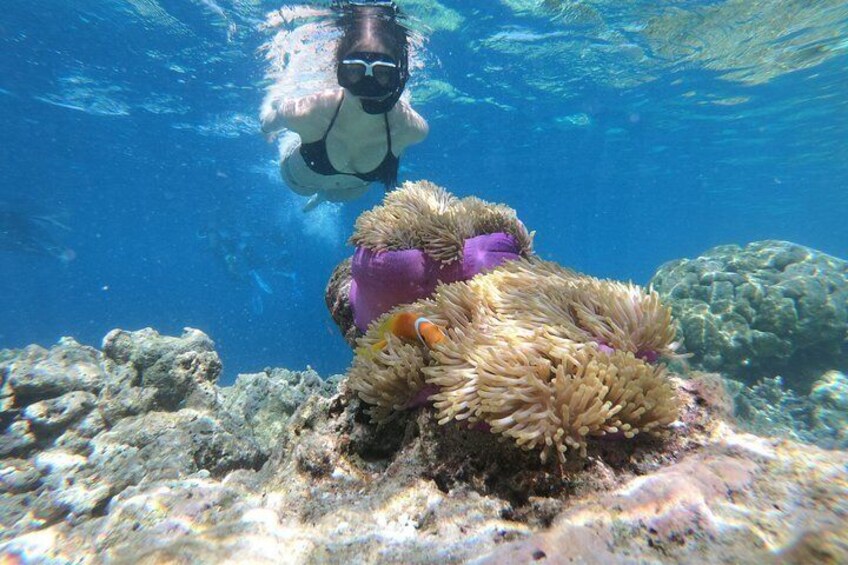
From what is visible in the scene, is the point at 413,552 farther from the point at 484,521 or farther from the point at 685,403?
the point at 685,403

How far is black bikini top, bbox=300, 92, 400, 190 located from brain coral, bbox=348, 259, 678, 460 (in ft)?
17.3

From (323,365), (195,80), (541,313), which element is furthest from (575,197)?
(541,313)

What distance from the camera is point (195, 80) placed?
51.9 feet

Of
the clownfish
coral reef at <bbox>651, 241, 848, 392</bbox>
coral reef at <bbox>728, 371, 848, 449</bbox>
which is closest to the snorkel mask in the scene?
the clownfish

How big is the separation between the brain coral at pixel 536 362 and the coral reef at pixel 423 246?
56 cm

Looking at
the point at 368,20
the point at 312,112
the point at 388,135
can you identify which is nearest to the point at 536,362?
the point at 388,135

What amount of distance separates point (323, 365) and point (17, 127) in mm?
17403

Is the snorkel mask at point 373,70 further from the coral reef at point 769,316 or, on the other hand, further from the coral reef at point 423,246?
the coral reef at point 769,316

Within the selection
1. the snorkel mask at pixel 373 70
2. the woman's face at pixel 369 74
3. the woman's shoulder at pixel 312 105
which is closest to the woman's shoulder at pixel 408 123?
the snorkel mask at pixel 373 70

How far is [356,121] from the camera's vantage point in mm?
6945

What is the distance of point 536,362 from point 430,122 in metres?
20.4

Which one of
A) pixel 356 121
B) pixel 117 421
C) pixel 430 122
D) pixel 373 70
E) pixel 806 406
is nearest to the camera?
pixel 117 421

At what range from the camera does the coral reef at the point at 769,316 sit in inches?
248

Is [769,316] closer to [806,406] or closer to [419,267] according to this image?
[806,406]
